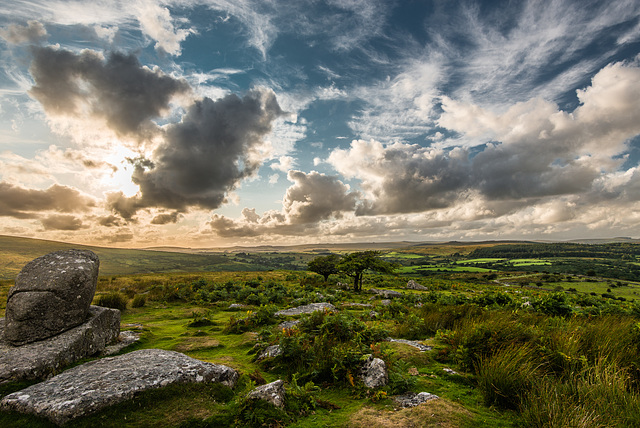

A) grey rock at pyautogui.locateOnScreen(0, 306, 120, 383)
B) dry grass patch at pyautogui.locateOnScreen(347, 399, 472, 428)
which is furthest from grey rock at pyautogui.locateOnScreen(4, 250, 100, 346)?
dry grass patch at pyautogui.locateOnScreen(347, 399, 472, 428)

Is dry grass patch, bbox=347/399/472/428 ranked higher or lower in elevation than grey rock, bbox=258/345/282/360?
higher

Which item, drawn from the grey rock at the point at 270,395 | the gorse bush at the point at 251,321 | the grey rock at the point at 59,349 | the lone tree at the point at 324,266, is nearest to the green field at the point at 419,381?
the grey rock at the point at 270,395

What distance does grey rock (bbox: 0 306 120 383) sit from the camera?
278 inches

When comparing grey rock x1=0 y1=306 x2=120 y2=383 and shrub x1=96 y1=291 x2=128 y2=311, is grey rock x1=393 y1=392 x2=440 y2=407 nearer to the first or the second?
grey rock x1=0 y1=306 x2=120 y2=383

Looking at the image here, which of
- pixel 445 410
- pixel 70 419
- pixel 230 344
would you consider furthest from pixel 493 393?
pixel 230 344

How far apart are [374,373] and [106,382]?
6.03 meters

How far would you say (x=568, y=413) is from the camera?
4336mm

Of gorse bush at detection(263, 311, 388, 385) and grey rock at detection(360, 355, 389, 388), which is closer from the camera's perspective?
grey rock at detection(360, 355, 389, 388)

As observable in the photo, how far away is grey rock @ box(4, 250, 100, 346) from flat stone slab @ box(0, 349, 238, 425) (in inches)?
123

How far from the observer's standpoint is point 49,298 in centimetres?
912

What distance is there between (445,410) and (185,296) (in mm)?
25267

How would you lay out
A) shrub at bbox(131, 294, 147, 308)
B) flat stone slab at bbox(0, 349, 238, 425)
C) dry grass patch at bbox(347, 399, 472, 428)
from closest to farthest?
dry grass patch at bbox(347, 399, 472, 428)
flat stone slab at bbox(0, 349, 238, 425)
shrub at bbox(131, 294, 147, 308)

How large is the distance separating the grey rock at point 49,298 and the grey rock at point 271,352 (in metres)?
6.66

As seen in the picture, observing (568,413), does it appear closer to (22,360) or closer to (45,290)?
(22,360)
